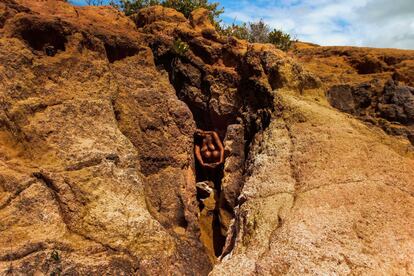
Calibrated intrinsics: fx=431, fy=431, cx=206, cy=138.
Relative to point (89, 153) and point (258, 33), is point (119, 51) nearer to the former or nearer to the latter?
point (89, 153)

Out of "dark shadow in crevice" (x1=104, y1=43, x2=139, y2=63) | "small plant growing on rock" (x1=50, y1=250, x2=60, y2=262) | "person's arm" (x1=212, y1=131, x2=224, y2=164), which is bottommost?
"small plant growing on rock" (x1=50, y1=250, x2=60, y2=262)

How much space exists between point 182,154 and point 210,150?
1.06 meters

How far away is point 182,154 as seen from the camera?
1177 cm

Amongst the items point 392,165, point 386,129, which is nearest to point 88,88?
A: point 392,165

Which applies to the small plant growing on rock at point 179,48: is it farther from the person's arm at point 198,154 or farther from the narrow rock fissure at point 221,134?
the person's arm at point 198,154

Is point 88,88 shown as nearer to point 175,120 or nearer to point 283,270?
point 175,120

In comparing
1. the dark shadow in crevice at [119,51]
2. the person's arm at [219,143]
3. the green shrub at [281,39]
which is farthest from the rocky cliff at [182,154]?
the green shrub at [281,39]

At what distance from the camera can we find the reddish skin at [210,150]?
1238 cm

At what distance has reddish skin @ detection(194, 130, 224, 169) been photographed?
12.4 metres

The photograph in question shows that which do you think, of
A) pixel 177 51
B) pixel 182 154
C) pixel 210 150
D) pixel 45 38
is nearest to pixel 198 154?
pixel 210 150

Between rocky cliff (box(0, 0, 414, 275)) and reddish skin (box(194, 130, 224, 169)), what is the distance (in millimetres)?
277

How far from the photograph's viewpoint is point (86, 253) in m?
7.77

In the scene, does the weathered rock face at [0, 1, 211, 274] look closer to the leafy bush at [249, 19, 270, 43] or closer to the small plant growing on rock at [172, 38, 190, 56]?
the small plant growing on rock at [172, 38, 190, 56]

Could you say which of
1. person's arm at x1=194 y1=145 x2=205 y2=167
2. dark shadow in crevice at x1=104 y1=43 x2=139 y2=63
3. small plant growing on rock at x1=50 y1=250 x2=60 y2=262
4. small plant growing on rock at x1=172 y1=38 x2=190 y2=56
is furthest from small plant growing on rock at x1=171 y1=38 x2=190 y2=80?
small plant growing on rock at x1=50 y1=250 x2=60 y2=262
